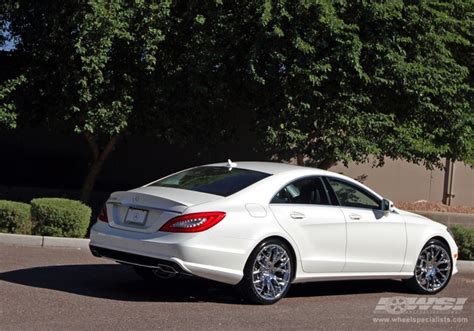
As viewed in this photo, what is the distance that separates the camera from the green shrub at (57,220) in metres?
11.5

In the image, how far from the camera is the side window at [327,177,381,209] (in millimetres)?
8531

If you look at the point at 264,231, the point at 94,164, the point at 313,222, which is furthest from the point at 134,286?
the point at 94,164

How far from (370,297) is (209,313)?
236 cm

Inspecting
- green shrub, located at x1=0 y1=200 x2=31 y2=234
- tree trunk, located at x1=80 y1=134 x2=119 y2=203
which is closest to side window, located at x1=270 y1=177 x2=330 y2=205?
green shrub, located at x1=0 y1=200 x2=31 y2=234

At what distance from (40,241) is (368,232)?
16.9ft

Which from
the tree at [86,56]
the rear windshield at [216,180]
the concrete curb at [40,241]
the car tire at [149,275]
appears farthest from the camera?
the tree at [86,56]

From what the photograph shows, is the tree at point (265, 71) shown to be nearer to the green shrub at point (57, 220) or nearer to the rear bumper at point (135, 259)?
the green shrub at point (57, 220)

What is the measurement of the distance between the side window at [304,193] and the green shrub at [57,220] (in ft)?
15.3

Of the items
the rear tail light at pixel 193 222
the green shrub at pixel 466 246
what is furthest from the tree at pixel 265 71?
the rear tail light at pixel 193 222

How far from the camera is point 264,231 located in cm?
750

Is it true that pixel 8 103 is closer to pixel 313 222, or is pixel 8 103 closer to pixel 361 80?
pixel 361 80

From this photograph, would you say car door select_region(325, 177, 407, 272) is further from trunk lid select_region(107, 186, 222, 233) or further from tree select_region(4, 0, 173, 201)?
tree select_region(4, 0, 173, 201)

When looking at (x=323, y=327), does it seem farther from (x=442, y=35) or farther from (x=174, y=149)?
(x=174, y=149)

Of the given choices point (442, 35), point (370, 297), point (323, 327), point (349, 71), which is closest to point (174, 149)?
point (349, 71)
